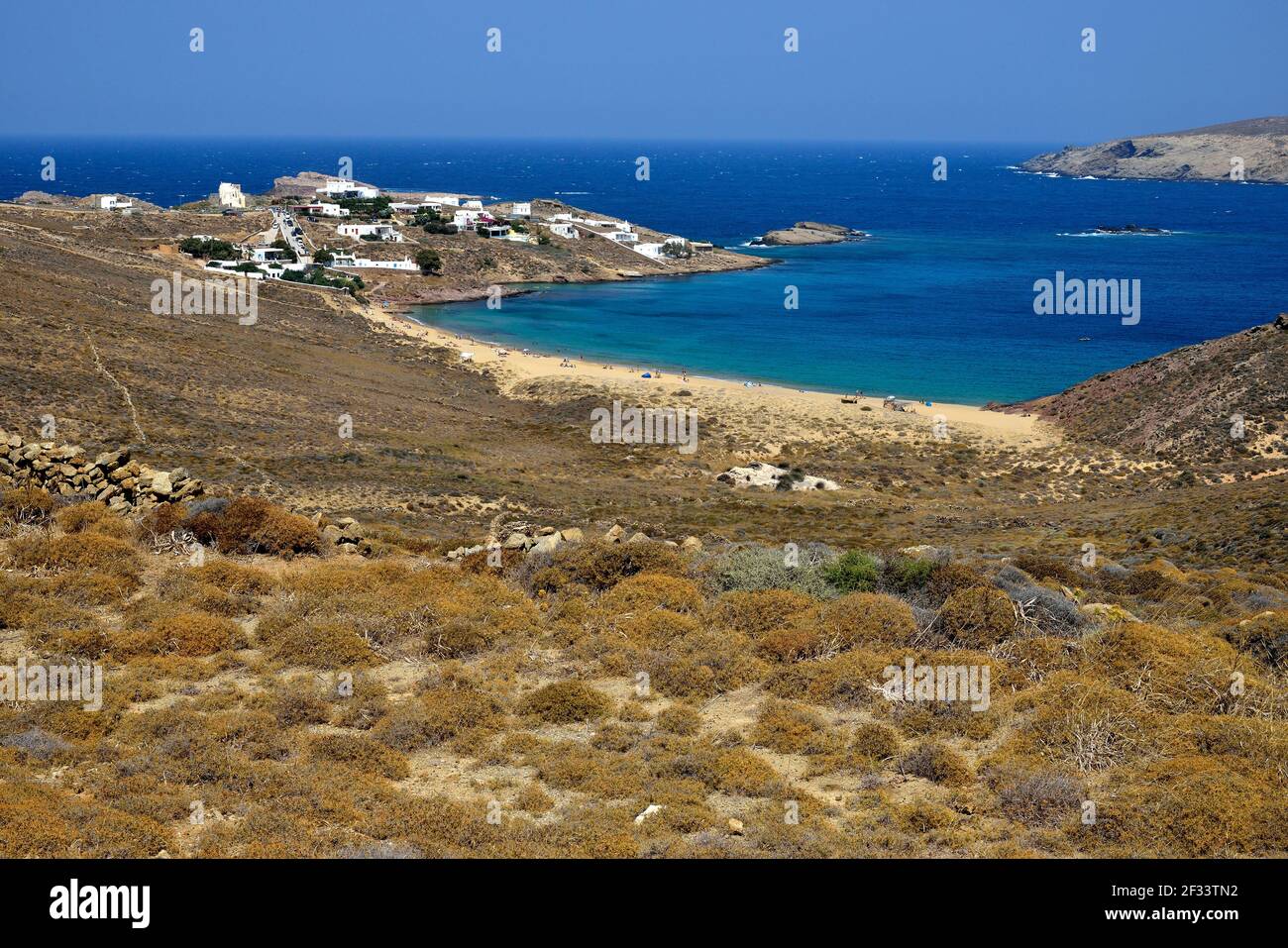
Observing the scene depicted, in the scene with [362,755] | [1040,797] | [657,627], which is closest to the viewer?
[1040,797]

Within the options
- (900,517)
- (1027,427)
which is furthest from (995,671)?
(1027,427)

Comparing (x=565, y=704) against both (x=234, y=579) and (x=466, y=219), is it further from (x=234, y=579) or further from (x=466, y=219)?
(x=466, y=219)

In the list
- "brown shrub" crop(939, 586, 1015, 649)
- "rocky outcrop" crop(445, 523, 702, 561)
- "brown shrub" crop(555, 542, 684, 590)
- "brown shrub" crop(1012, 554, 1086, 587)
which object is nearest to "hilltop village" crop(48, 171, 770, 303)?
"rocky outcrop" crop(445, 523, 702, 561)

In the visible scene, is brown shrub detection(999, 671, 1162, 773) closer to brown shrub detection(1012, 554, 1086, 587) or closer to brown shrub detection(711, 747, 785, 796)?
brown shrub detection(711, 747, 785, 796)

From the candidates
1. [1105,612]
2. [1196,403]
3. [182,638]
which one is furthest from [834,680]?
[1196,403]

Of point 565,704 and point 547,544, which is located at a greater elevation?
point 547,544

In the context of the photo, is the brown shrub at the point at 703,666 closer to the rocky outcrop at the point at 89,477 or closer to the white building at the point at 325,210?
the rocky outcrop at the point at 89,477

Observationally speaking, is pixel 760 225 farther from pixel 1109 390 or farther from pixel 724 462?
pixel 724 462

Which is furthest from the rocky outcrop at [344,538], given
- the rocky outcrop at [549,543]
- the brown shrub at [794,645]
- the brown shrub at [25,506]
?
the brown shrub at [794,645]
